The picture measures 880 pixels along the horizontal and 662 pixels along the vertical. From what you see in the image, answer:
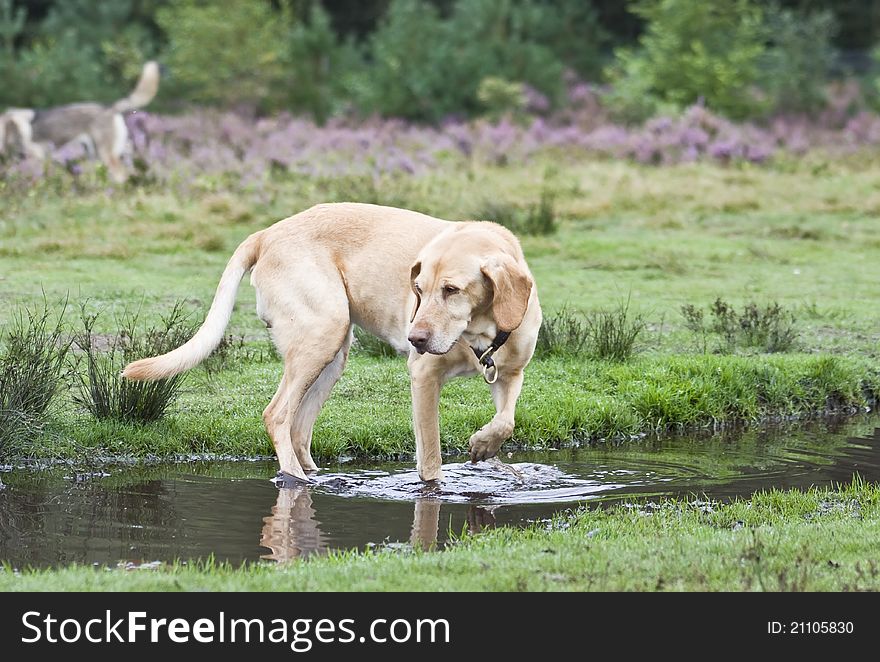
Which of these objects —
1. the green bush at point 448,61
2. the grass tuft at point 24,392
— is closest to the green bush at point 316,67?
the green bush at point 448,61

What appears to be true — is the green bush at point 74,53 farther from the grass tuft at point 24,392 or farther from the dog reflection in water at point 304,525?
the dog reflection in water at point 304,525

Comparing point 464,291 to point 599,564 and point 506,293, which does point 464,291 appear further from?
point 599,564

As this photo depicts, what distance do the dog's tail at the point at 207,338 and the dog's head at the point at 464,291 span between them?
58.3 inches

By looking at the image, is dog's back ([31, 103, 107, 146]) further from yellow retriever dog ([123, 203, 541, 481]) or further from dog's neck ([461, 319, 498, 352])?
dog's neck ([461, 319, 498, 352])

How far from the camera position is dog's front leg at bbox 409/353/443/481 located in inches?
298

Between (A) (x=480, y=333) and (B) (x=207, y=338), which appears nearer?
(A) (x=480, y=333)

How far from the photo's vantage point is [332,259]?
8.06 metres

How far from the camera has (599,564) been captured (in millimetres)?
5777

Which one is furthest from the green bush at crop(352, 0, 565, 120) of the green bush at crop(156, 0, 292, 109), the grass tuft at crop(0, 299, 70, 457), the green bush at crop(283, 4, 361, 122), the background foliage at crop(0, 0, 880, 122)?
the grass tuft at crop(0, 299, 70, 457)

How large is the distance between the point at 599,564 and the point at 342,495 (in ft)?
7.81

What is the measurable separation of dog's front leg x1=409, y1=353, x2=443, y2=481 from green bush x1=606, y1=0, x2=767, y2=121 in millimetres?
25970

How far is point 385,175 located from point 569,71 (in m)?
18.9

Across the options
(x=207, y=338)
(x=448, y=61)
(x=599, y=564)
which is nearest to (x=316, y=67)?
(x=448, y=61)
